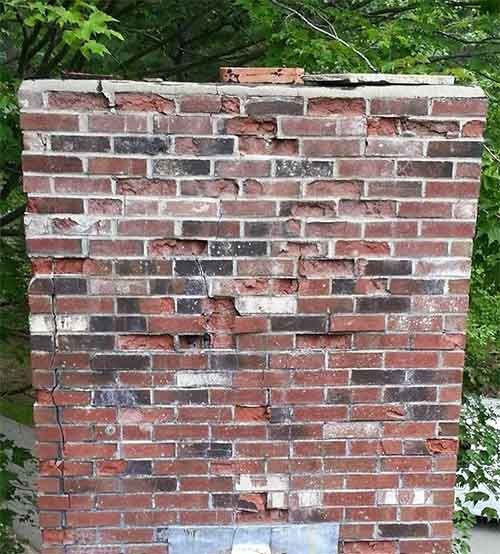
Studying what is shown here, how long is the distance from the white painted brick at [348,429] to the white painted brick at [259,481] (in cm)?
22

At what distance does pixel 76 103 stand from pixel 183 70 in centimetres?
332

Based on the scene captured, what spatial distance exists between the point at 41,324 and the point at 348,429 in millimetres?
1091

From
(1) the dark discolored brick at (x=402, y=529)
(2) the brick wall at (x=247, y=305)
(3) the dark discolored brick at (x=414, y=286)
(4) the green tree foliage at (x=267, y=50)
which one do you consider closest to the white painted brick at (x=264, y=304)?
(2) the brick wall at (x=247, y=305)

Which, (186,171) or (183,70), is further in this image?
(183,70)

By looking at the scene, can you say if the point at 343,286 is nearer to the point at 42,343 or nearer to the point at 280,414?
the point at 280,414

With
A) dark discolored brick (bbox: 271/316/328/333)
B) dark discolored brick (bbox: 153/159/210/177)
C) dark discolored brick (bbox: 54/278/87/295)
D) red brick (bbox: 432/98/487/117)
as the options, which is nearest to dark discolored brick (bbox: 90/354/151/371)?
dark discolored brick (bbox: 54/278/87/295)

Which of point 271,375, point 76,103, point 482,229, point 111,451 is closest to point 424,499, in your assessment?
point 271,375

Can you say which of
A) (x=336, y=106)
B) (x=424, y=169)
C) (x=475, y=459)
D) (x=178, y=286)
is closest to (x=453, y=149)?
(x=424, y=169)

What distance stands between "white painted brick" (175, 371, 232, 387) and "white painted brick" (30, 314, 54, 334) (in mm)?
451

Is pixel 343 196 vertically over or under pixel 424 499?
over

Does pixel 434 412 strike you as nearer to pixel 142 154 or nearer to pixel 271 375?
pixel 271 375

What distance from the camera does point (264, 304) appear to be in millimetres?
2115

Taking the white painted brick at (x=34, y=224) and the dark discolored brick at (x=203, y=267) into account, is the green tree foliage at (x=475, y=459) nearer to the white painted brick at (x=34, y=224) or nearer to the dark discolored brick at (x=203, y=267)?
the dark discolored brick at (x=203, y=267)

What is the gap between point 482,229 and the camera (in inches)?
127
